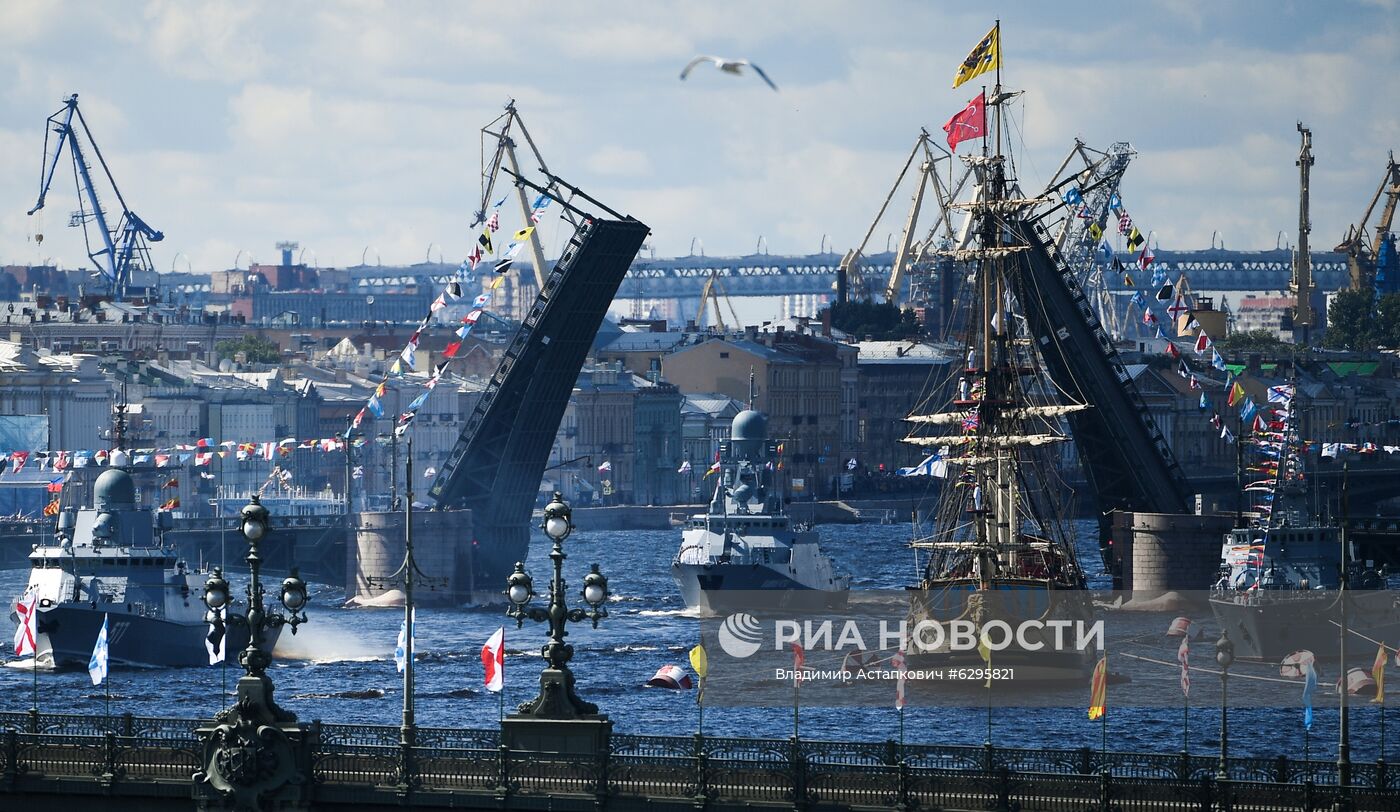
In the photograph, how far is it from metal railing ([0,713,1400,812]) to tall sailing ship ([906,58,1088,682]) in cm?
3139

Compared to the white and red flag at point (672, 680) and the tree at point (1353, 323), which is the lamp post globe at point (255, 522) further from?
the tree at point (1353, 323)

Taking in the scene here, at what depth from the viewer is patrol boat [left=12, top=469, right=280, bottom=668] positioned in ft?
210

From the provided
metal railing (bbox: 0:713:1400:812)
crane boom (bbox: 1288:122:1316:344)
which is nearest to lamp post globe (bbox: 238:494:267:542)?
metal railing (bbox: 0:713:1400:812)

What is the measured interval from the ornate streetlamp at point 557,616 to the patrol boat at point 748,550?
49391 millimetres

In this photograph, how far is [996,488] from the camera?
67688mm

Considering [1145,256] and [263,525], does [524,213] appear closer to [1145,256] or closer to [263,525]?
[1145,256]

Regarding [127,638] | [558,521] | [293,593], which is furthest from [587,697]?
[558,521]

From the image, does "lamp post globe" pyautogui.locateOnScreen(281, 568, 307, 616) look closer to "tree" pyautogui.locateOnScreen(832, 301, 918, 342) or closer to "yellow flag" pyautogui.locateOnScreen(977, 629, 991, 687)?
"yellow flag" pyautogui.locateOnScreen(977, 629, 991, 687)

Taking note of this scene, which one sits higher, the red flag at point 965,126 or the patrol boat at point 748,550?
the red flag at point 965,126

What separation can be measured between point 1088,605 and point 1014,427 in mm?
4161

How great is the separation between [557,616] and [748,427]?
2212 inches

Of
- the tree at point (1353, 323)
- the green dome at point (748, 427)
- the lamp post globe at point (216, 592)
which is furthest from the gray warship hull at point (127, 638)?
the tree at point (1353, 323)

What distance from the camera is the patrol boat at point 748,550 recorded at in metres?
82.1

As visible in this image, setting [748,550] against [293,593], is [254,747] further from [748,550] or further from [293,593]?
[748,550]
